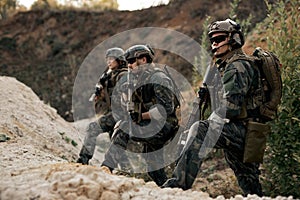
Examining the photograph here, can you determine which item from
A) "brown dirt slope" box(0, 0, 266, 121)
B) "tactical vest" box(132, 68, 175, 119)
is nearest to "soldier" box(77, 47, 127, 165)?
"tactical vest" box(132, 68, 175, 119)

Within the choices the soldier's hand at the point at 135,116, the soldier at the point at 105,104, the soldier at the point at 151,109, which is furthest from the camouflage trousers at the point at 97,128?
the soldier's hand at the point at 135,116

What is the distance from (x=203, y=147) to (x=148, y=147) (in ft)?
5.96

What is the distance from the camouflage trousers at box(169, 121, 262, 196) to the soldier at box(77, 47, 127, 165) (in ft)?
8.23

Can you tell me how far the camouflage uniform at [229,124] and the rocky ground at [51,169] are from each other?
0.21 metres

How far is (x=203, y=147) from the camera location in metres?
4.14

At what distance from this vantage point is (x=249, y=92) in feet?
14.3

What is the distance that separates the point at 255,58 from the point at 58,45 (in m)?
22.7

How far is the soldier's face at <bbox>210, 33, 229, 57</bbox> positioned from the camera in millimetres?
4470

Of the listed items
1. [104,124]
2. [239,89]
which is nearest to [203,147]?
[239,89]

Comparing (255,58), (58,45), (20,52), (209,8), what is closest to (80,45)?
(58,45)

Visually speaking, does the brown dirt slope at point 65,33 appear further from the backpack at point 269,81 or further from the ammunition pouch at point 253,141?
the ammunition pouch at point 253,141

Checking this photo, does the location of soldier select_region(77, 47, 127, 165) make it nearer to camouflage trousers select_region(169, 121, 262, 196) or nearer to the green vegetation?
the green vegetation

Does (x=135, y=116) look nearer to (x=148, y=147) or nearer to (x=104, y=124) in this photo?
(x=148, y=147)

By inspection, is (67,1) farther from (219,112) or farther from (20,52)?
(219,112)
